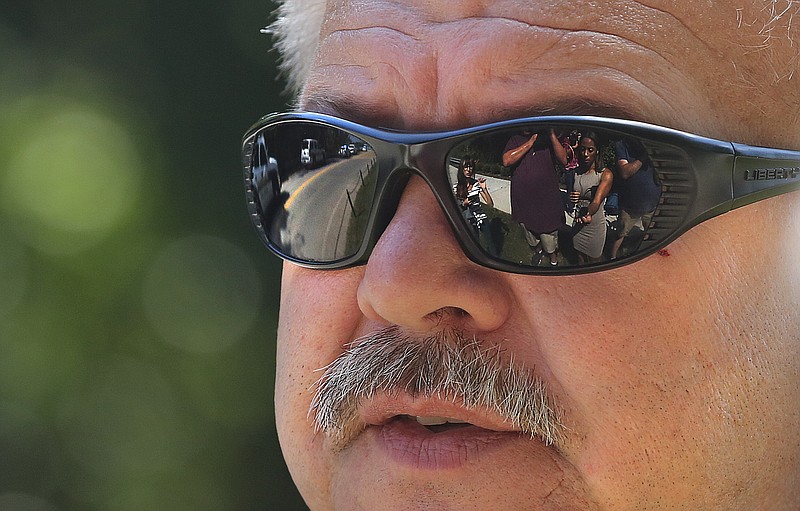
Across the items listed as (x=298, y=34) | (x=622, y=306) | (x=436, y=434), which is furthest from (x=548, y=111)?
(x=298, y=34)

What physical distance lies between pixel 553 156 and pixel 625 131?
112mm

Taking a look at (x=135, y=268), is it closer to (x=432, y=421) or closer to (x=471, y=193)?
(x=432, y=421)

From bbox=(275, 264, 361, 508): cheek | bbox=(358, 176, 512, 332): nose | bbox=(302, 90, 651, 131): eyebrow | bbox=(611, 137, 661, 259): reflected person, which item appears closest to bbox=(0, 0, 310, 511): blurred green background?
bbox=(275, 264, 361, 508): cheek

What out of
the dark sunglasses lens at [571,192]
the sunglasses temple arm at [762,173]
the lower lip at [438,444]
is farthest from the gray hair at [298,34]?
the sunglasses temple arm at [762,173]

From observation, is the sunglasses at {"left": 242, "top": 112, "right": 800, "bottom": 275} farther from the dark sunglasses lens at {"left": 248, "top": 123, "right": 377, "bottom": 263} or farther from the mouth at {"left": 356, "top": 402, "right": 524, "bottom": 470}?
the mouth at {"left": 356, "top": 402, "right": 524, "bottom": 470}

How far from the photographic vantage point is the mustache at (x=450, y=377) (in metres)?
1.55

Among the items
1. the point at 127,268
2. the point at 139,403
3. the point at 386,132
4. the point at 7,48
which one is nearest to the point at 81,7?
the point at 7,48

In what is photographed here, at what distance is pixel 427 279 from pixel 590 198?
0.29m

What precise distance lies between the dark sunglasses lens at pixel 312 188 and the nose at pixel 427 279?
83 millimetres

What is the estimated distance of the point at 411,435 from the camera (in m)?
1.66

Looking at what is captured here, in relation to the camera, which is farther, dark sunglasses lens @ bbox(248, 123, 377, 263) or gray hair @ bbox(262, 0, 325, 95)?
gray hair @ bbox(262, 0, 325, 95)

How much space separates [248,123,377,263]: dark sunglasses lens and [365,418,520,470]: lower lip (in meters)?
0.33

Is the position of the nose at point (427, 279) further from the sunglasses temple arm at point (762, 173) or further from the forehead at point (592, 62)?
the sunglasses temple arm at point (762, 173)

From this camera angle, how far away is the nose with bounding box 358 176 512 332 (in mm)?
1575
